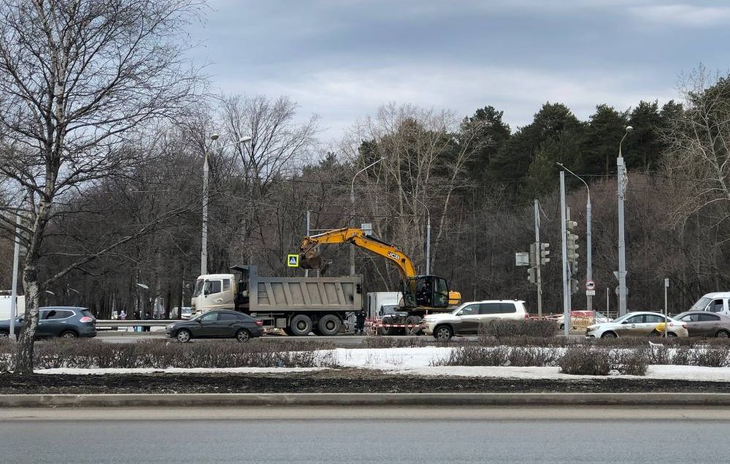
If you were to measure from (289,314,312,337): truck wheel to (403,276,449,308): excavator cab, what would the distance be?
4.70m

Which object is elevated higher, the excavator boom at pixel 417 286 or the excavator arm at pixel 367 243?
the excavator arm at pixel 367 243

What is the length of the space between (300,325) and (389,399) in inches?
964

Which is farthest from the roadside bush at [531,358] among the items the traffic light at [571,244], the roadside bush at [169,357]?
A: the traffic light at [571,244]

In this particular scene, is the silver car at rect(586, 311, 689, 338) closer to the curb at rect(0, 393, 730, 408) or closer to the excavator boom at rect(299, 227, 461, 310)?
the excavator boom at rect(299, 227, 461, 310)

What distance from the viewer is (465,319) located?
105 ft

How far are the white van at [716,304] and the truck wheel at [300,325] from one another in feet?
59.8

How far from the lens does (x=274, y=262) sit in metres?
56.2

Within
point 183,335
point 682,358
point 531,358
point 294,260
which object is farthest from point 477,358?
point 294,260

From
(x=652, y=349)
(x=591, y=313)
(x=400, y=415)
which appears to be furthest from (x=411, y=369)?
(x=591, y=313)

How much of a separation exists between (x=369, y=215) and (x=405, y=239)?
3639 millimetres

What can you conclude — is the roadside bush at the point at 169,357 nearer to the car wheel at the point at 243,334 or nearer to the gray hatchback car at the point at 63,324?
the gray hatchback car at the point at 63,324

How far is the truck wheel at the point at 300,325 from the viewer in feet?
119

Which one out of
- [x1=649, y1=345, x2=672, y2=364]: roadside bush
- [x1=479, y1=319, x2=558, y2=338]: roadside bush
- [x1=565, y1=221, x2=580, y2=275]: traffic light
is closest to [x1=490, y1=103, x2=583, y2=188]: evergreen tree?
[x1=565, y1=221, x2=580, y2=275]: traffic light

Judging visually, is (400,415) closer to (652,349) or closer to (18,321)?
(652,349)
